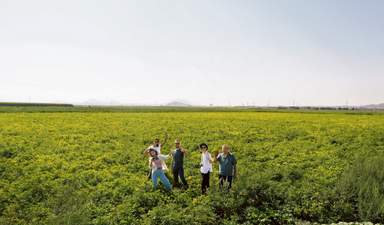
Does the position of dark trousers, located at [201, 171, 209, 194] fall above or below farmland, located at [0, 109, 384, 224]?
above

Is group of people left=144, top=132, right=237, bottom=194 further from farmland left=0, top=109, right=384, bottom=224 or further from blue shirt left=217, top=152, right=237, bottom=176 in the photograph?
farmland left=0, top=109, right=384, bottom=224

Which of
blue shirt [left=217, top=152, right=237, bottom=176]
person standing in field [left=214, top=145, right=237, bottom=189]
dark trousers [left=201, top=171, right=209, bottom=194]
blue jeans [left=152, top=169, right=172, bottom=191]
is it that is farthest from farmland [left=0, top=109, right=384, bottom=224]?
blue shirt [left=217, top=152, right=237, bottom=176]

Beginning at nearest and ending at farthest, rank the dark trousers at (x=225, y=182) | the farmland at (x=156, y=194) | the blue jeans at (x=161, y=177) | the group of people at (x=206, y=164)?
the farmland at (x=156, y=194)
the dark trousers at (x=225, y=182)
the group of people at (x=206, y=164)
the blue jeans at (x=161, y=177)

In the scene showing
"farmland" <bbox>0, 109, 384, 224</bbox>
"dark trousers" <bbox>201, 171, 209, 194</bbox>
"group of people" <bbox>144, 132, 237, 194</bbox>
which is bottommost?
"farmland" <bbox>0, 109, 384, 224</bbox>

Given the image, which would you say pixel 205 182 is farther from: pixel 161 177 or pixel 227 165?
pixel 161 177

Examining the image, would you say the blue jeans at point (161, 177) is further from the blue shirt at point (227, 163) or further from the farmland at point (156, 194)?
the blue shirt at point (227, 163)

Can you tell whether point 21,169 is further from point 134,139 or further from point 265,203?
point 265,203

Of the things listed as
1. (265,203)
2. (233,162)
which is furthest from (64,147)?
(265,203)

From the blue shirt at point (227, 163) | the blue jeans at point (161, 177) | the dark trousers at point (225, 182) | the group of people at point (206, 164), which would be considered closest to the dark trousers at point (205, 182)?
the group of people at point (206, 164)

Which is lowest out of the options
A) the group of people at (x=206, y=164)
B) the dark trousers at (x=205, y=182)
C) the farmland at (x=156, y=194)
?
the farmland at (x=156, y=194)

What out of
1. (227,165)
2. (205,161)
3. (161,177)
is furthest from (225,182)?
(161,177)

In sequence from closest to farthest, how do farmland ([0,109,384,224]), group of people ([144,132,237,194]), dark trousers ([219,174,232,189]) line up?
farmland ([0,109,384,224]) → dark trousers ([219,174,232,189]) → group of people ([144,132,237,194])

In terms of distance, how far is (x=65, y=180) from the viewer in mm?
11852

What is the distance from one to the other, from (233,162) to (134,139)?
1669cm
